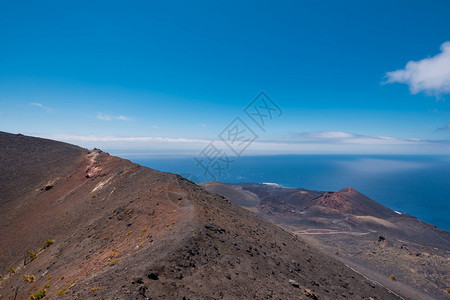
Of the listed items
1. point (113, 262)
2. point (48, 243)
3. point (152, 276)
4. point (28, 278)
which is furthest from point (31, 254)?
point (152, 276)

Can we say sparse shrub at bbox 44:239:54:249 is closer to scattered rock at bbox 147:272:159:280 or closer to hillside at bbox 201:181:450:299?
scattered rock at bbox 147:272:159:280

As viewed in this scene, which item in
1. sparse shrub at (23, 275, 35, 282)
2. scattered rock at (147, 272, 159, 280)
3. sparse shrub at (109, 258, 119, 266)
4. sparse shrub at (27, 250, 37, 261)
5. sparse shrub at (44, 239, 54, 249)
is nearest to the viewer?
scattered rock at (147, 272, 159, 280)

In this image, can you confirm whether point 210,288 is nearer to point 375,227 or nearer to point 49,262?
point 49,262

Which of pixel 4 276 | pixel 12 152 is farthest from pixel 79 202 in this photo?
pixel 12 152

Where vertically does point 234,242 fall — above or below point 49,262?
above

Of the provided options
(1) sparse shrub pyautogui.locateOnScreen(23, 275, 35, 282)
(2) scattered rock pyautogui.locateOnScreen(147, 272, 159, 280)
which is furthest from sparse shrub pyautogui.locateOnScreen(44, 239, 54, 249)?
(2) scattered rock pyautogui.locateOnScreen(147, 272, 159, 280)

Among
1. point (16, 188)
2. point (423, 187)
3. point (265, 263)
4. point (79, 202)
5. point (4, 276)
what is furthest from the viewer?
point (423, 187)

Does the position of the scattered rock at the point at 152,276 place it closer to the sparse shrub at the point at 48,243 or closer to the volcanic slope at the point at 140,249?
the volcanic slope at the point at 140,249

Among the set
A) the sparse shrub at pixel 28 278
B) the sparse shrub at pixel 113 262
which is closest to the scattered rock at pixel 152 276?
the sparse shrub at pixel 113 262

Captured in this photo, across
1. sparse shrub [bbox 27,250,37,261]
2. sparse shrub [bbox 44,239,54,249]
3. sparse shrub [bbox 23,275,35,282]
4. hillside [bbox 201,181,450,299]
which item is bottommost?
hillside [bbox 201,181,450,299]
